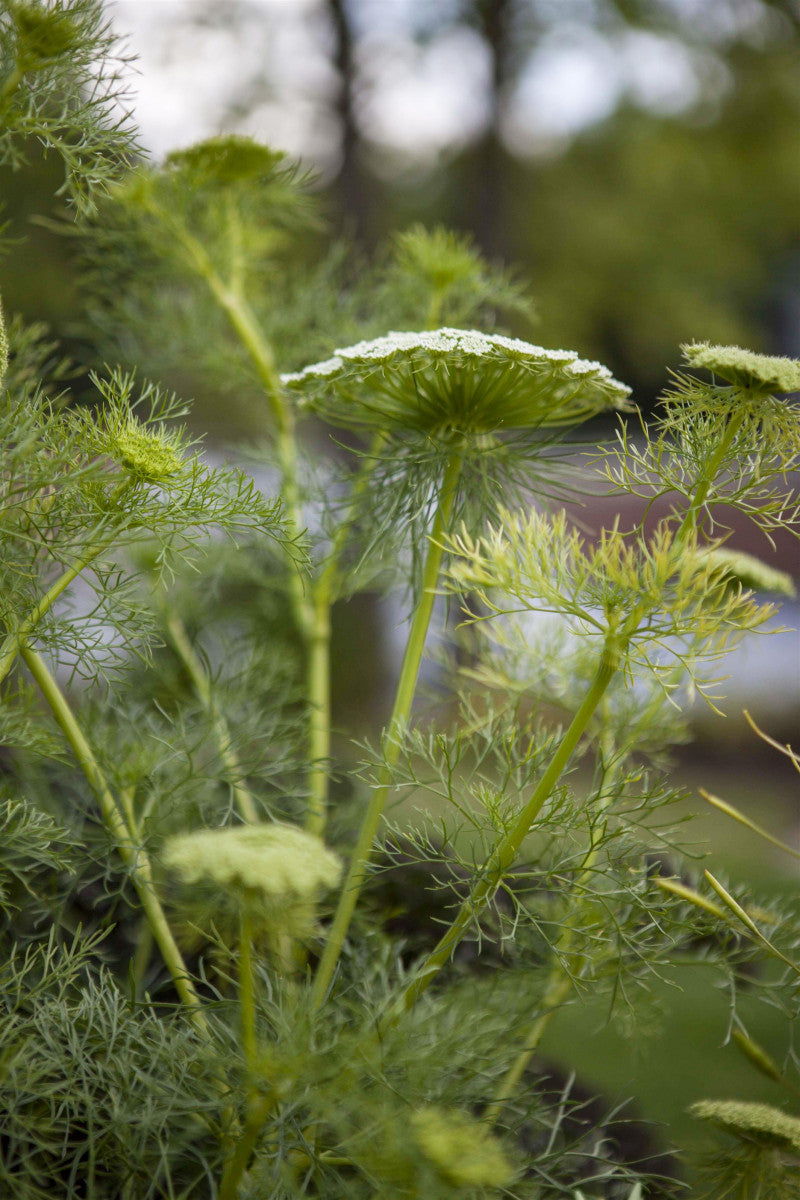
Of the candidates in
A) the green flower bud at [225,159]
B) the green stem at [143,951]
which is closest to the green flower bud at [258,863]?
the green stem at [143,951]

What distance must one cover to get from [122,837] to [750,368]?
20.5 inches

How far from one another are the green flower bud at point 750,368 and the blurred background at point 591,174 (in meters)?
0.97

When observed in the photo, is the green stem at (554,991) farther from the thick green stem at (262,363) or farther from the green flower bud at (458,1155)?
the thick green stem at (262,363)

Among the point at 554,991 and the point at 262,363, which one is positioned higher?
the point at 262,363

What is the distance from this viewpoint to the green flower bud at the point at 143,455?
502mm

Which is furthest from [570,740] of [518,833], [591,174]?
[591,174]

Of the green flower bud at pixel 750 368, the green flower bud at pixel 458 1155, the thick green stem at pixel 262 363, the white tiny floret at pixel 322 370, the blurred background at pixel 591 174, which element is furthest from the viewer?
the blurred background at pixel 591 174

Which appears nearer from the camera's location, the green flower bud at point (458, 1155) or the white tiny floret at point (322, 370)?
the green flower bud at point (458, 1155)

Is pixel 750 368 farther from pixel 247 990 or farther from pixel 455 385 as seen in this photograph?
pixel 247 990

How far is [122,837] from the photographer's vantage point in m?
0.65

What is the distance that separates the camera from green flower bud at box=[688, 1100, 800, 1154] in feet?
1.73

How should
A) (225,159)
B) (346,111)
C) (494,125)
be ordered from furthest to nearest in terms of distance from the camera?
(494,125) < (346,111) < (225,159)

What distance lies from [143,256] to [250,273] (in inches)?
5.2

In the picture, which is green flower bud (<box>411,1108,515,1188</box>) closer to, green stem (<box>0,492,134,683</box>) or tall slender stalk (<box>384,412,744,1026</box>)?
tall slender stalk (<box>384,412,744,1026</box>)
